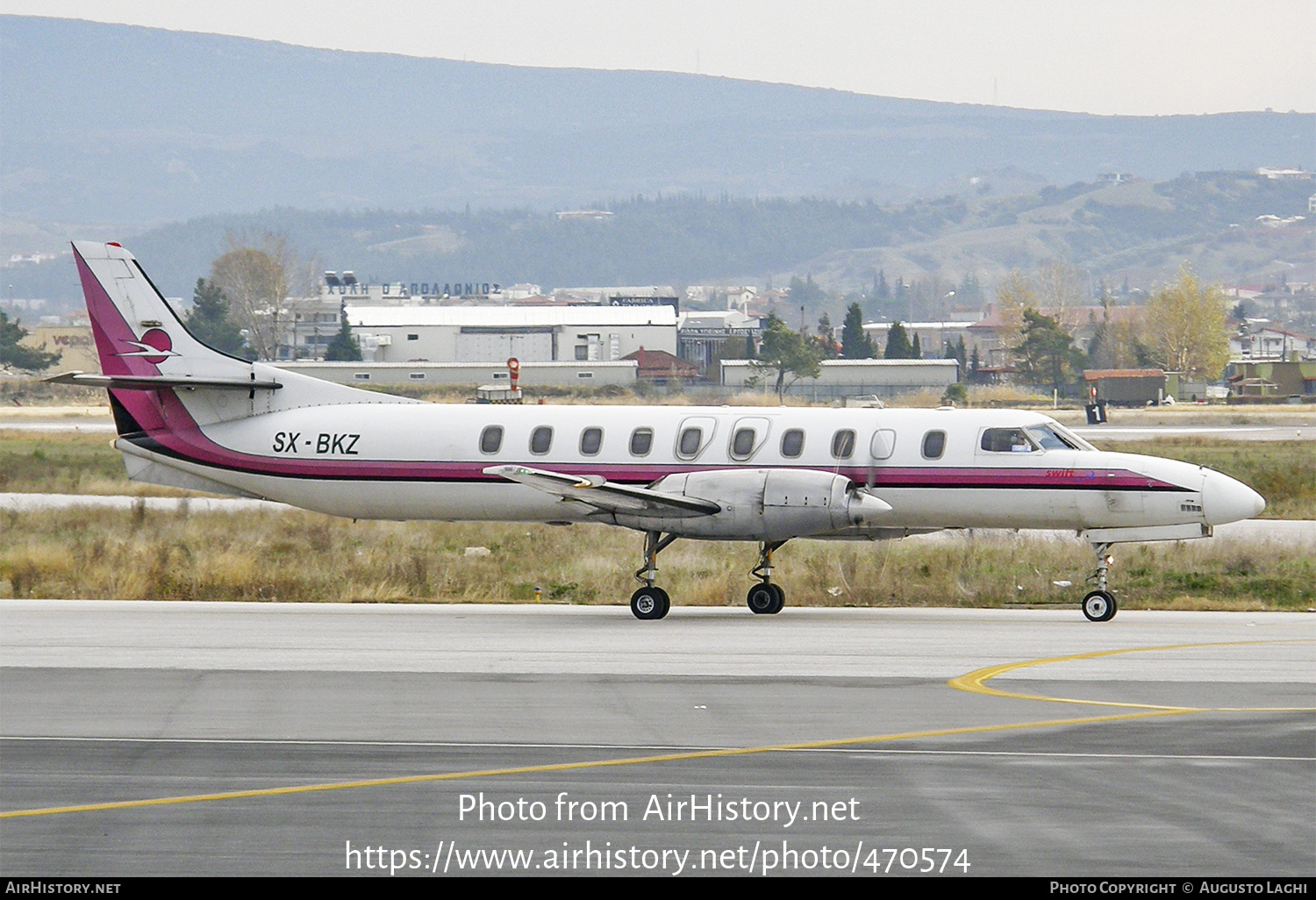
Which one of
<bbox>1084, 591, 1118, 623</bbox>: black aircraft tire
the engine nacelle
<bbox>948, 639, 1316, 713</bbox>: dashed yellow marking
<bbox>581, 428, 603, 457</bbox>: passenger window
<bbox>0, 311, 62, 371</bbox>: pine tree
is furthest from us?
<bbox>0, 311, 62, 371</bbox>: pine tree

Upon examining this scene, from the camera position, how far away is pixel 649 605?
22141 millimetres

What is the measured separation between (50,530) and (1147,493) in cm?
2240

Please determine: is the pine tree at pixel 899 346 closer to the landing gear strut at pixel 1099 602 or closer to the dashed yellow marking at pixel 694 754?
the landing gear strut at pixel 1099 602

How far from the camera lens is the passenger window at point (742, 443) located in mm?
22984

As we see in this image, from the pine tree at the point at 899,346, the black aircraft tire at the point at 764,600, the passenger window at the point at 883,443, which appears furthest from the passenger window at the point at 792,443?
the pine tree at the point at 899,346

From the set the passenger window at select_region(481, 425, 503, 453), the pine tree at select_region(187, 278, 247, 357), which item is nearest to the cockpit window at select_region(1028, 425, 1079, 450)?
the passenger window at select_region(481, 425, 503, 453)

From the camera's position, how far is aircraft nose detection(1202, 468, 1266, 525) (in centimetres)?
2166

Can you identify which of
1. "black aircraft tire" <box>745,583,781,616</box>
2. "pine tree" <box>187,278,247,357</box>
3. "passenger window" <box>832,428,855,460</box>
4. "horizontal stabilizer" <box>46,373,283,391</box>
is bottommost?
"black aircraft tire" <box>745,583,781,616</box>

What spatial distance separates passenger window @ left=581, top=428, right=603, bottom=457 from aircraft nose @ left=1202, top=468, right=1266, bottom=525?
343 inches

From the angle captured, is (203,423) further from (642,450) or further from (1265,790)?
(1265,790)

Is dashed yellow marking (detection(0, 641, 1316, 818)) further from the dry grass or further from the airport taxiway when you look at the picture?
the dry grass

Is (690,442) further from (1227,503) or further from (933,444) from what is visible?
(1227,503)

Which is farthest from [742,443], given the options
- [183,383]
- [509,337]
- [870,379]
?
[509,337]
